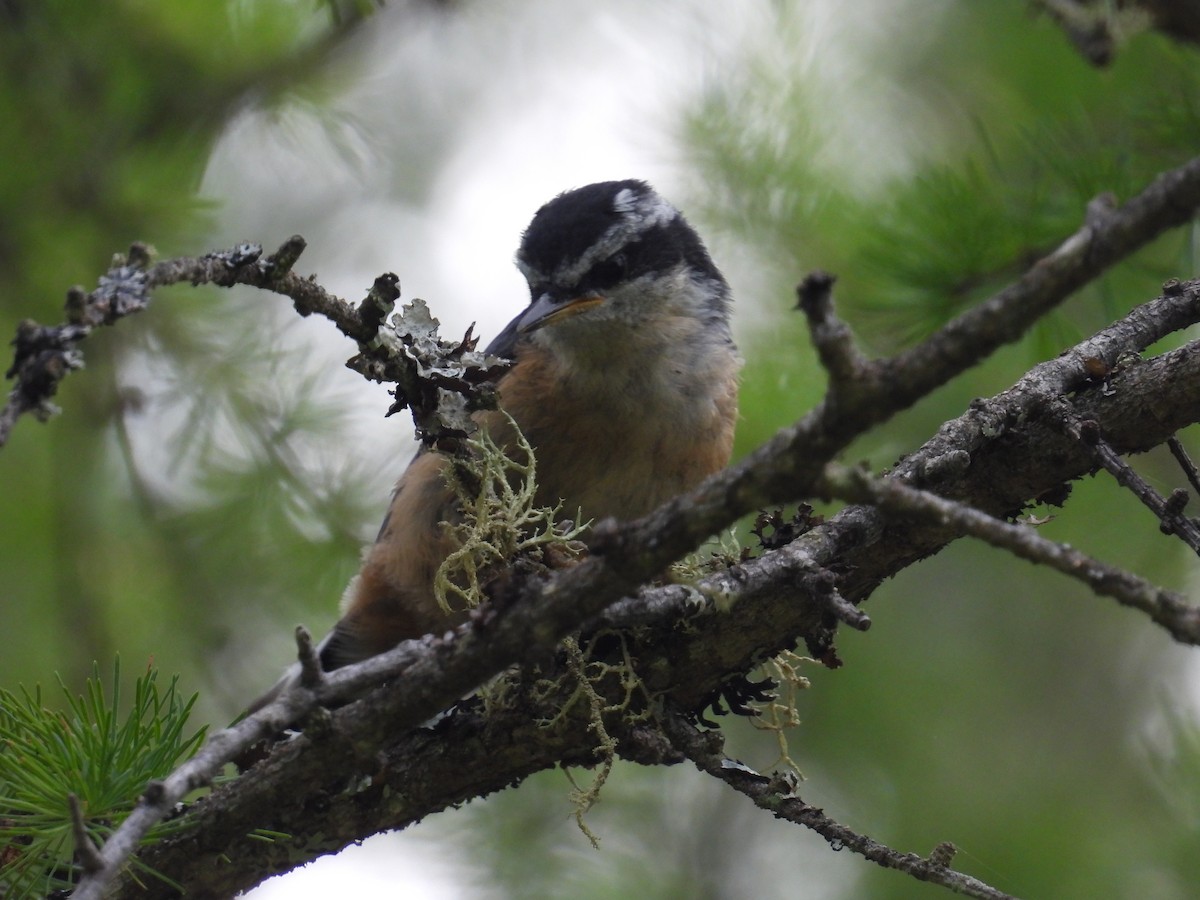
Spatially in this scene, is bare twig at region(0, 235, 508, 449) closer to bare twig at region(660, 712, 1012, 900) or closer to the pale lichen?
the pale lichen

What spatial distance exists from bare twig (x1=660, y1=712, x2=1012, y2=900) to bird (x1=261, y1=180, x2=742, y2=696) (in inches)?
35.6

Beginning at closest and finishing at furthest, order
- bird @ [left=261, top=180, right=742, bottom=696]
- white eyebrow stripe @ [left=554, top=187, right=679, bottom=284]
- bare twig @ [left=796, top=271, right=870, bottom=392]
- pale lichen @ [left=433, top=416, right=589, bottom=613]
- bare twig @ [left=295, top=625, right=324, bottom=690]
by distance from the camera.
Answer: bare twig @ [left=796, top=271, right=870, bottom=392], bare twig @ [left=295, top=625, right=324, bottom=690], pale lichen @ [left=433, top=416, right=589, bottom=613], bird @ [left=261, top=180, right=742, bottom=696], white eyebrow stripe @ [left=554, top=187, right=679, bottom=284]

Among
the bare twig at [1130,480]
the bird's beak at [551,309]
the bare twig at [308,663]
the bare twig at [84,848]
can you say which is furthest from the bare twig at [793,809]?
the bird's beak at [551,309]

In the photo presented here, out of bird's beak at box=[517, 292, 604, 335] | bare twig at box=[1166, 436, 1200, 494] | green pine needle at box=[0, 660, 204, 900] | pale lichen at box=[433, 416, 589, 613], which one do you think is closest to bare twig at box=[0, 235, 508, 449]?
pale lichen at box=[433, 416, 589, 613]

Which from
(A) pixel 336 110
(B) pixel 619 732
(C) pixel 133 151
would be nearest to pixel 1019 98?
(A) pixel 336 110

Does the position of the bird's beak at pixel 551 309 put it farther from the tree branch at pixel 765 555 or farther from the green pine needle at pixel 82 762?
the green pine needle at pixel 82 762

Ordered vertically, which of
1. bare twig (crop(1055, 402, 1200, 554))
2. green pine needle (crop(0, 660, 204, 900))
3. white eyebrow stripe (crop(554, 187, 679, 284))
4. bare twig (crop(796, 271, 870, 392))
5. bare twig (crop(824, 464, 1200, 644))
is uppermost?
white eyebrow stripe (crop(554, 187, 679, 284))

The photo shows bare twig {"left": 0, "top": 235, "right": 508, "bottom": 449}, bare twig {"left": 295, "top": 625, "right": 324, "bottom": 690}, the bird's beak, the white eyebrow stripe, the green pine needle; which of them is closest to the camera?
bare twig {"left": 0, "top": 235, "right": 508, "bottom": 449}

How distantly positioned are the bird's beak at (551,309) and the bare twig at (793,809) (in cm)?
134

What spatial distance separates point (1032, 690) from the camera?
5.20 m

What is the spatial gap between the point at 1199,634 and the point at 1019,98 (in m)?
2.94

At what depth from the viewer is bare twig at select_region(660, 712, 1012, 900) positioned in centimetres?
203

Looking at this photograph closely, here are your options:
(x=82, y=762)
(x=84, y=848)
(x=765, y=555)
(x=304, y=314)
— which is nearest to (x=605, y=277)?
(x=765, y=555)

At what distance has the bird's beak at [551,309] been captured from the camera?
11.5 ft
